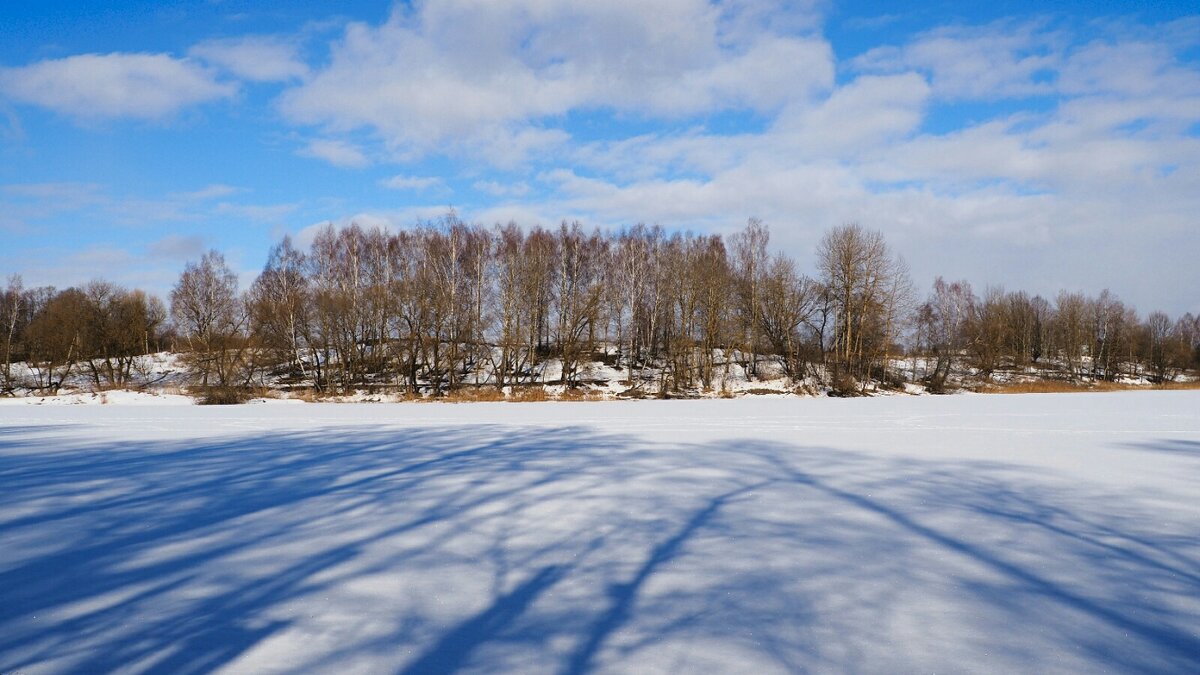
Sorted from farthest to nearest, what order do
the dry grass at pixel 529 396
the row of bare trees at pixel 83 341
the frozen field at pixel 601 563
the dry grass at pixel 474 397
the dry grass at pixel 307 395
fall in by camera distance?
the row of bare trees at pixel 83 341 < the dry grass at pixel 307 395 < the dry grass at pixel 474 397 < the dry grass at pixel 529 396 < the frozen field at pixel 601 563

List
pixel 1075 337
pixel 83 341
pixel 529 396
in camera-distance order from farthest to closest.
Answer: pixel 1075 337
pixel 83 341
pixel 529 396

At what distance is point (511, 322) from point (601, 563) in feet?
78.6

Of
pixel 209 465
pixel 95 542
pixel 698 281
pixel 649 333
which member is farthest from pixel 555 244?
pixel 95 542

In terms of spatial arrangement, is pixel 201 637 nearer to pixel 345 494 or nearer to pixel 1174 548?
pixel 345 494

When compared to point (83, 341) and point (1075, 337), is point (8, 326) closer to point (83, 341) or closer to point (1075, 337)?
point (83, 341)

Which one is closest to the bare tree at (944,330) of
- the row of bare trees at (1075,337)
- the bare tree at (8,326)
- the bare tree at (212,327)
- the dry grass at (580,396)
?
the row of bare trees at (1075,337)

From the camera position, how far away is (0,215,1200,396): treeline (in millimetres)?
26781

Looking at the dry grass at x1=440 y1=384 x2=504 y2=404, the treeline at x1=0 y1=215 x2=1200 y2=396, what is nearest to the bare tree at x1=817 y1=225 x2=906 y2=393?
the treeline at x1=0 y1=215 x2=1200 y2=396

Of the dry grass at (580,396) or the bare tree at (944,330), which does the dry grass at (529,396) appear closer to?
the dry grass at (580,396)

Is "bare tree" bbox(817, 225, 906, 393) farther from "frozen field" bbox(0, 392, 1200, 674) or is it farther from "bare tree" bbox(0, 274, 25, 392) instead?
"bare tree" bbox(0, 274, 25, 392)

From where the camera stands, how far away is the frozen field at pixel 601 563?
2.38 meters

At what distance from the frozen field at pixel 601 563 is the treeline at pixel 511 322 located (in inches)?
719

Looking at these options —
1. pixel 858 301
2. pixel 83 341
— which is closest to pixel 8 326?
pixel 83 341

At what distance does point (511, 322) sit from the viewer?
2694 cm
